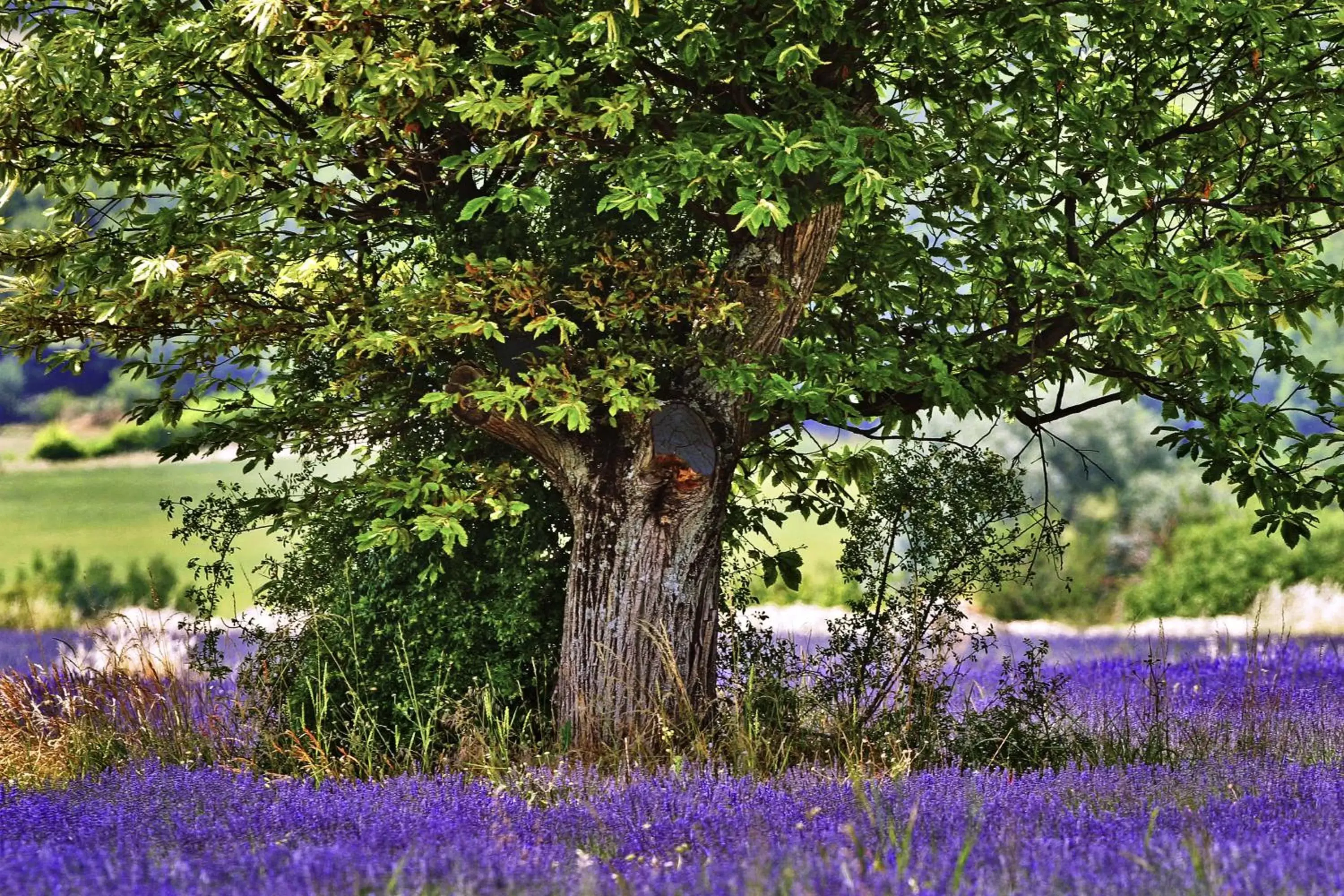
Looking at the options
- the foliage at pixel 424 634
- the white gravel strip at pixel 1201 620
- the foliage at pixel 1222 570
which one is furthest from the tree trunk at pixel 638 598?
the foliage at pixel 1222 570

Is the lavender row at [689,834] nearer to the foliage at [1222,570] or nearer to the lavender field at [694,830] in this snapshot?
the lavender field at [694,830]

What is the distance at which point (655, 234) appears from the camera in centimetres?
875

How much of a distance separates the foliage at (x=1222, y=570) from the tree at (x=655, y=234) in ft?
38.5

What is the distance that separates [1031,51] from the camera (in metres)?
7.14

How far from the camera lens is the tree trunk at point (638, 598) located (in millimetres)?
7910

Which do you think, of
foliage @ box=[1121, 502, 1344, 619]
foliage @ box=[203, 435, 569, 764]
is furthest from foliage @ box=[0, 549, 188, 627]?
foliage @ box=[1121, 502, 1344, 619]

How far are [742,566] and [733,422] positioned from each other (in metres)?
1.78

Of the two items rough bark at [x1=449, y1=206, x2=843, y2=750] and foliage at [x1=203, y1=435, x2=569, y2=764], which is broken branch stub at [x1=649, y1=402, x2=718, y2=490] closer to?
rough bark at [x1=449, y1=206, x2=843, y2=750]

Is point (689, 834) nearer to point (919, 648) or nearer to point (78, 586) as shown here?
point (919, 648)

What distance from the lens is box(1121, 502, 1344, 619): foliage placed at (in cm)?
1967

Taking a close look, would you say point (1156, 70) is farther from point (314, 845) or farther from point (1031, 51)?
point (314, 845)

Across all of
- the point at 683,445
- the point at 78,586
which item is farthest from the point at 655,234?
the point at 78,586

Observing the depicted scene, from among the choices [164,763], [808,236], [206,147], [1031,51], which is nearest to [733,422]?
[808,236]

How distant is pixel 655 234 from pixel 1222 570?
14.1 m
